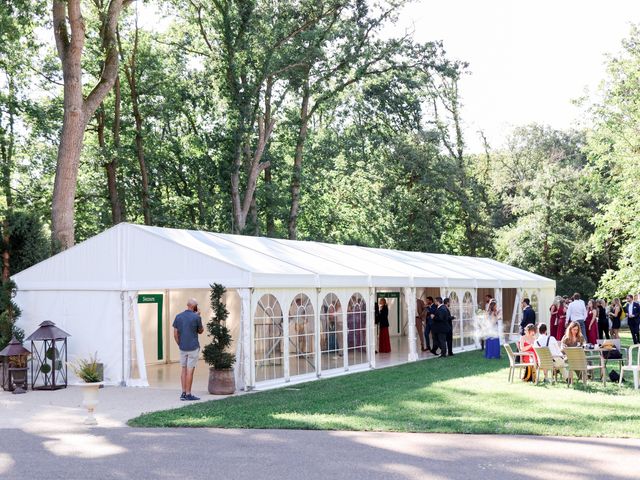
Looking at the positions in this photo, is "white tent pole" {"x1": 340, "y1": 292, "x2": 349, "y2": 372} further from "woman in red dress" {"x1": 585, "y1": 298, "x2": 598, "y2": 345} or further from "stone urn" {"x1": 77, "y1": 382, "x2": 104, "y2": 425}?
"stone urn" {"x1": 77, "y1": 382, "x2": 104, "y2": 425}

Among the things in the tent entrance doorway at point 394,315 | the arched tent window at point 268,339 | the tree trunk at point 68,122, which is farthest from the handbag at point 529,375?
the tent entrance doorway at point 394,315

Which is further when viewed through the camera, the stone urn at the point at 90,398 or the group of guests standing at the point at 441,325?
the group of guests standing at the point at 441,325

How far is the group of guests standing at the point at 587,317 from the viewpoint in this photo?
18.4m

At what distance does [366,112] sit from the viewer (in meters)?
37.0

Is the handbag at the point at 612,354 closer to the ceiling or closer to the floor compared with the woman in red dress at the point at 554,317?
closer to the floor

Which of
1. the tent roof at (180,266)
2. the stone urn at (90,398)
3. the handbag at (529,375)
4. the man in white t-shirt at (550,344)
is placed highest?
the tent roof at (180,266)

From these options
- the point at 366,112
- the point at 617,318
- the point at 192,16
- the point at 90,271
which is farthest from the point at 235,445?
the point at 366,112

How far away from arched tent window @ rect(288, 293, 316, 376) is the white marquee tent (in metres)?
0.02

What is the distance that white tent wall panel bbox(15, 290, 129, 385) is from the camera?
15.5 meters

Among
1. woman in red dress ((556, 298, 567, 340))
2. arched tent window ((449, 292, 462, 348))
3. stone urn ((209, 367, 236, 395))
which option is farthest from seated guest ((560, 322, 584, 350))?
arched tent window ((449, 292, 462, 348))

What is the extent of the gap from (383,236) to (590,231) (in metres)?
10.5

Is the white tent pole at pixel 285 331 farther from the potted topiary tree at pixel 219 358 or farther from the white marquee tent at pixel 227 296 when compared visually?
the potted topiary tree at pixel 219 358

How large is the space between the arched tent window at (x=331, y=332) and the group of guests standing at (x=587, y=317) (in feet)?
14.3

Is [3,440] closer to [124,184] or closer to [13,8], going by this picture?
[13,8]
